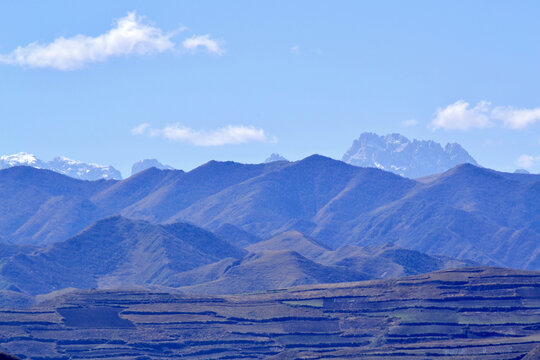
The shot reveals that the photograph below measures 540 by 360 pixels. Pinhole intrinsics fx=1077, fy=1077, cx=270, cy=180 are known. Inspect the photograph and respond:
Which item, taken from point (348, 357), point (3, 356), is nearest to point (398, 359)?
point (348, 357)

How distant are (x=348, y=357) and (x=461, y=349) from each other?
67.8 feet

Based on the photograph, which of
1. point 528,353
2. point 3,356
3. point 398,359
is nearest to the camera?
point 3,356

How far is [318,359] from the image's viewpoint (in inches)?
7707

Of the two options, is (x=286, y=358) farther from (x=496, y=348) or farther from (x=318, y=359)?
(x=496, y=348)

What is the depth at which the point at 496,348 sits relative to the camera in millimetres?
194000

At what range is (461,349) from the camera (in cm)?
19625

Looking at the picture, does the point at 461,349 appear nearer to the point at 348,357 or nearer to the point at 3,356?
the point at 348,357

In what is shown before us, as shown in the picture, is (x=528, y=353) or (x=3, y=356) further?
(x=528, y=353)

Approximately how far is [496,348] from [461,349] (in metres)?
6.34

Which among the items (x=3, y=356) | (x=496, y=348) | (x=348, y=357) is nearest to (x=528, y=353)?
(x=496, y=348)

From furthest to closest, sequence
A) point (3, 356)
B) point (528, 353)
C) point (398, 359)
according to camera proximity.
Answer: point (398, 359)
point (528, 353)
point (3, 356)

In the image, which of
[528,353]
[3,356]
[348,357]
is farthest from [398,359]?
[3,356]

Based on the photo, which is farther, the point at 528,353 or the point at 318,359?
the point at 318,359

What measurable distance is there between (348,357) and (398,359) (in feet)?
31.7
